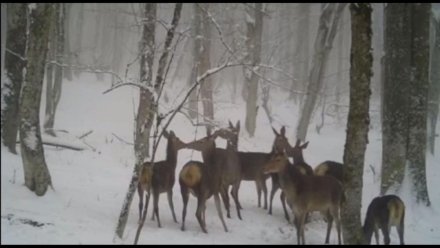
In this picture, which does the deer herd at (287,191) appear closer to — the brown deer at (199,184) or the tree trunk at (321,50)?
the brown deer at (199,184)

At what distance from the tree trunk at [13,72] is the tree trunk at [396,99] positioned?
8.81 metres

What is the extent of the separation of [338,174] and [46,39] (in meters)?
7.15

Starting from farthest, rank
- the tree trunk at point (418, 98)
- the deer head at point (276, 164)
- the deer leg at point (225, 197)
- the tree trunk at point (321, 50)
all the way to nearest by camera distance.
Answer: the tree trunk at point (321, 50), the tree trunk at point (418, 98), the deer leg at point (225, 197), the deer head at point (276, 164)

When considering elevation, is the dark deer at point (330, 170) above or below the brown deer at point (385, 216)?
above

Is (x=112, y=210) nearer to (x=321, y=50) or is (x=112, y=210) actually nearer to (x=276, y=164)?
(x=276, y=164)

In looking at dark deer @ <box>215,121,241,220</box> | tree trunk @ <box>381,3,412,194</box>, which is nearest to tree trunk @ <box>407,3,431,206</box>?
tree trunk @ <box>381,3,412,194</box>

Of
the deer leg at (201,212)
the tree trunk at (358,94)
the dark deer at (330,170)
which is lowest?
the deer leg at (201,212)

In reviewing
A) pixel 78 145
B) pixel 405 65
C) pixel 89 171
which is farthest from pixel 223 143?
pixel 405 65

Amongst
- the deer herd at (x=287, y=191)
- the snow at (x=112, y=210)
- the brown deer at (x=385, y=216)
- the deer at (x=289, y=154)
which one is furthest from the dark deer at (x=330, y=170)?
the brown deer at (x=385, y=216)

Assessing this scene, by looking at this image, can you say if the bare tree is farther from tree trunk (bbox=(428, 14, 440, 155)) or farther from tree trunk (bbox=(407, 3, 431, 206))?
tree trunk (bbox=(428, 14, 440, 155))

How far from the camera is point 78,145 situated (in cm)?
1670

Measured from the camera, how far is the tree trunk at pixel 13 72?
11703mm

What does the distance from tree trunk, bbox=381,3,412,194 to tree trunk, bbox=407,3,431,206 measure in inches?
6.1

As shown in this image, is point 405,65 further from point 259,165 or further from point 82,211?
point 82,211
